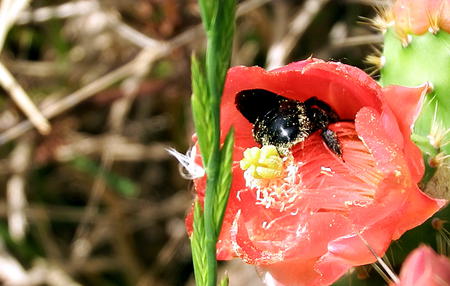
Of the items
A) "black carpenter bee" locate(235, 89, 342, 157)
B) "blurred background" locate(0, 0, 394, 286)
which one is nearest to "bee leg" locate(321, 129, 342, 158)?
"black carpenter bee" locate(235, 89, 342, 157)

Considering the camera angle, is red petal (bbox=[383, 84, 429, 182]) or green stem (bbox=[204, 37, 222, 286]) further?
red petal (bbox=[383, 84, 429, 182])

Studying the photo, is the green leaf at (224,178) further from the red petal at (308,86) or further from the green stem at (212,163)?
the red petal at (308,86)

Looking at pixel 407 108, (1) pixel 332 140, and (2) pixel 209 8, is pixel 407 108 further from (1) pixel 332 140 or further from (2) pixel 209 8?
(2) pixel 209 8

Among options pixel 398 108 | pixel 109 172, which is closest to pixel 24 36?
pixel 109 172

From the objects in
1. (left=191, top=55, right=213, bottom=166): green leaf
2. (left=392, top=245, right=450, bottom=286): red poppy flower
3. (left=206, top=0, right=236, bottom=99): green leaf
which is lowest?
(left=392, top=245, right=450, bottom=286): red poppy flower

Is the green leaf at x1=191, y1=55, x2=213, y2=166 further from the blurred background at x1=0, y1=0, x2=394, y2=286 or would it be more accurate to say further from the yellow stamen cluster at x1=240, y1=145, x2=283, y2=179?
the blurred background at x1=0, y1=0, x2=394, y2=286

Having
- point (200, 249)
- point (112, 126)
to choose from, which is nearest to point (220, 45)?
point (200, 249)

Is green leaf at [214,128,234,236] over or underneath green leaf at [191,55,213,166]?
underneath
